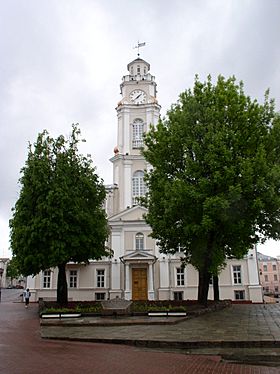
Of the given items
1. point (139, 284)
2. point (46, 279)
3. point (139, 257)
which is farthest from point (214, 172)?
point (46, 279)

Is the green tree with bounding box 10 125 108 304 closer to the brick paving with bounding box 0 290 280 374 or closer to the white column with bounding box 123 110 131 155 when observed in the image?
the brick paving with bounding box 0 290 280 374

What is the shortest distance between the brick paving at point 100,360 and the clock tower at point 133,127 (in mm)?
28066

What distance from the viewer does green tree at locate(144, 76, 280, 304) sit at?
18797 millimetres

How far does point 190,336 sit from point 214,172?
8867 millimetres

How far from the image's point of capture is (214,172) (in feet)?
62.4

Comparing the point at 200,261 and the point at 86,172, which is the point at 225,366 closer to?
the point at 200,261

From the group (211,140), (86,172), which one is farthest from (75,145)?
(211,140)

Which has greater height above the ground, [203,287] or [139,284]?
[139,284]

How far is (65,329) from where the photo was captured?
50.0ft

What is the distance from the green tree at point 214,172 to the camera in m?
18.8

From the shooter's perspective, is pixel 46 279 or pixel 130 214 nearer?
pixel 46 279

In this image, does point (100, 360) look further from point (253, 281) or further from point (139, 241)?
point (253, 281)

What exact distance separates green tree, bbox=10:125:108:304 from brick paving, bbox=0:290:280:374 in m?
11.6

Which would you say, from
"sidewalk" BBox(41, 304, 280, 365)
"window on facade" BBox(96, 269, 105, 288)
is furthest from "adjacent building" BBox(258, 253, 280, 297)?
"sidewalk" BBox(41, 304, 280, 365)
